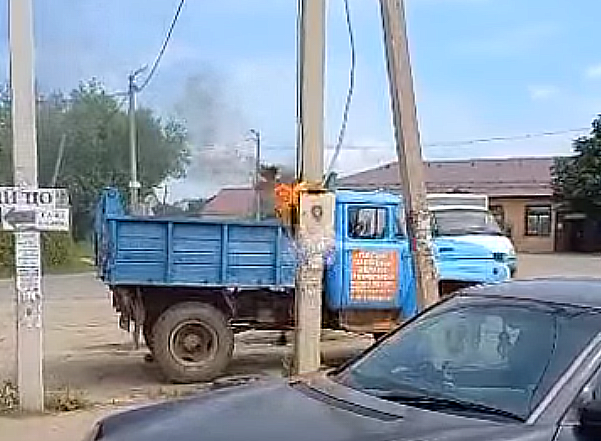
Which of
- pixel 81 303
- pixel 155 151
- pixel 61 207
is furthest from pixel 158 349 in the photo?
pixel 155 151

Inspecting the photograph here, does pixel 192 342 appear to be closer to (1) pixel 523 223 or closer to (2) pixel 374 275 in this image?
(2) pixel 374 275

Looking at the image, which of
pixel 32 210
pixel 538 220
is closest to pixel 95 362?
pixel 32 210

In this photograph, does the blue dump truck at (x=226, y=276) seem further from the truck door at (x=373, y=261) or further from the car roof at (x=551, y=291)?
the car roof at (x=551, y=291)

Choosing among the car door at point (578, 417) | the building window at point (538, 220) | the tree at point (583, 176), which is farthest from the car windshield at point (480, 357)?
the building window at point (538, 220)

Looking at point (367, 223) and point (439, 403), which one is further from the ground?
point (367, 223)

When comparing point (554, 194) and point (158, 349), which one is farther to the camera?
point (554, 194)

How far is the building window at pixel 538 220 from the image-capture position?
62.2m

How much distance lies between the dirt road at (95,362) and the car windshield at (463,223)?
1.75 metres

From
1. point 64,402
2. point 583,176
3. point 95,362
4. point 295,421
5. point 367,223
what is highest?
point 583,176

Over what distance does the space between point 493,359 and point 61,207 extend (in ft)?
20.7

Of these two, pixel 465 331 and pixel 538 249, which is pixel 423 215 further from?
pixel 538 249

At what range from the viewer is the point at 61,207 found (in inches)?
409

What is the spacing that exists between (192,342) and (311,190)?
329 cm

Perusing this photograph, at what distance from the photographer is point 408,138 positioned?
10.6 m
